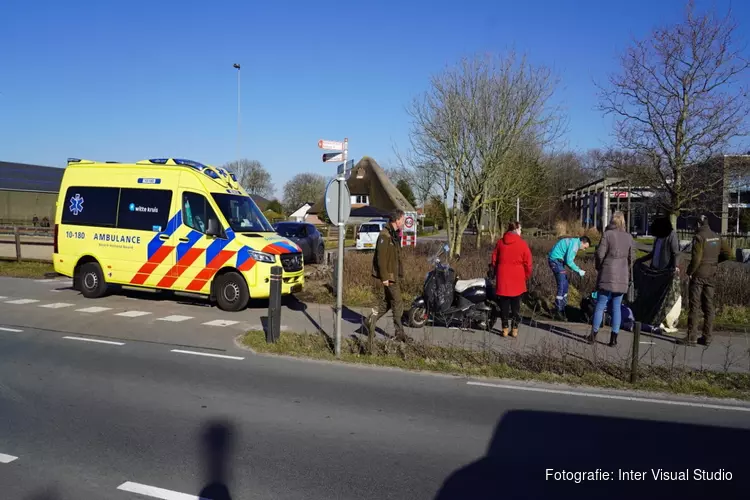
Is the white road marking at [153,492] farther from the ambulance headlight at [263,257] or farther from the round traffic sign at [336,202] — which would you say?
the ambulance headlight at [263,257]

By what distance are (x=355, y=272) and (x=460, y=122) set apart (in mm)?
8088

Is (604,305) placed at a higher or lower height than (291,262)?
lower

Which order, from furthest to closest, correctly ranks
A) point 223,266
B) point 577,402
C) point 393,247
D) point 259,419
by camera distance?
point 223,266 → point 393,247 → point 577,402 → point 259,419

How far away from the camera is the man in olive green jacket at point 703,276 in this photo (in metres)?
8.94

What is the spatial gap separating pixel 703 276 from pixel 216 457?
7.69 metres

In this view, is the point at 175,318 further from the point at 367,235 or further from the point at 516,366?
Result: the point at 367,235

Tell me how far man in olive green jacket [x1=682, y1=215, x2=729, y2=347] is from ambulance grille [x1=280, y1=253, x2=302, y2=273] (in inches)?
290

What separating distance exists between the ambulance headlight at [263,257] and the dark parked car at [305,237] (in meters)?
10.1

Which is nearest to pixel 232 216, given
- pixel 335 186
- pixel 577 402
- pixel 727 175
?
pixel 335 186

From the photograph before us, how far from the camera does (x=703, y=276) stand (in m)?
8.98

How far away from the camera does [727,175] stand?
14.3m

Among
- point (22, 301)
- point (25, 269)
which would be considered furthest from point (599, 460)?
point (25, 269)

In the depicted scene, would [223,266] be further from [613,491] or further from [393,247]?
[613,491]

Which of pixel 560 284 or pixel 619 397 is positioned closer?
pixel 619 397
